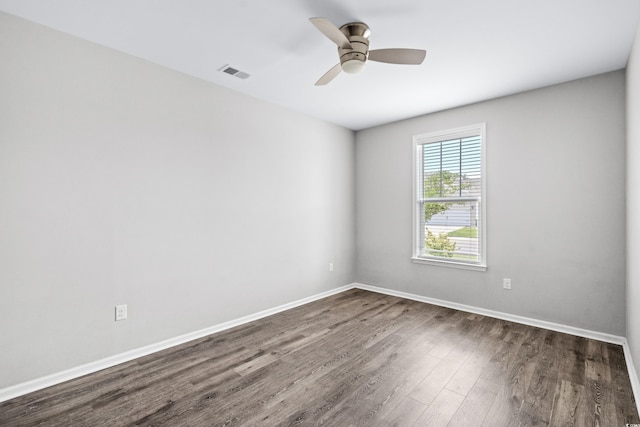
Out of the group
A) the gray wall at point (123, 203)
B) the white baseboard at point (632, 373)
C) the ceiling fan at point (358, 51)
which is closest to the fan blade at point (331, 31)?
the ceiling fan at point (358, 51)

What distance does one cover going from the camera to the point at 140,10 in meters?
2.08

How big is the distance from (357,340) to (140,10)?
315cm

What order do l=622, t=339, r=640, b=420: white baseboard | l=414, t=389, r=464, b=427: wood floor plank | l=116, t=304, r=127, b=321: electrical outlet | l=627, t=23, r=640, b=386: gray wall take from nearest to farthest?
l=414, t=389, r=464, b=427: wood floor plank → l=622, t=339, r=640, b=420: white baseboard → l=627, t=23, r=640, b=386: gray wall → l=116, t=304, r=127, b=321: electrical outlet

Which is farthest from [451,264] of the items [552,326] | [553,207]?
[553,207]

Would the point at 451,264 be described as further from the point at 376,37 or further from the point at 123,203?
the point at 123,203

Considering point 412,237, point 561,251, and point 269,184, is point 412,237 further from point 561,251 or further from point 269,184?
point 269,184

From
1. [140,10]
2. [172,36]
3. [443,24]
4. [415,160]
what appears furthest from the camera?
[415,160]

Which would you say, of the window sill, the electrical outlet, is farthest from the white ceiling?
the electrical outlet

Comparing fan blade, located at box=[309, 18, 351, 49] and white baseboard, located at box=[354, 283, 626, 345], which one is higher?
fan blade, located at box=[309, 18, 351, 49]

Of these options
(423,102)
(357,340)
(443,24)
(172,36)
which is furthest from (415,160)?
(172,36)

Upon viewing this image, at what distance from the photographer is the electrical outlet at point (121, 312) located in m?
2.56

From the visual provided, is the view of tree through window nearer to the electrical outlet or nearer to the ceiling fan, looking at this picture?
the ceiling fan

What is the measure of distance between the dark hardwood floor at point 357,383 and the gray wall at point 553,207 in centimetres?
41

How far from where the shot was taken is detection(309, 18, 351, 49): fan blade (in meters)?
1.84
